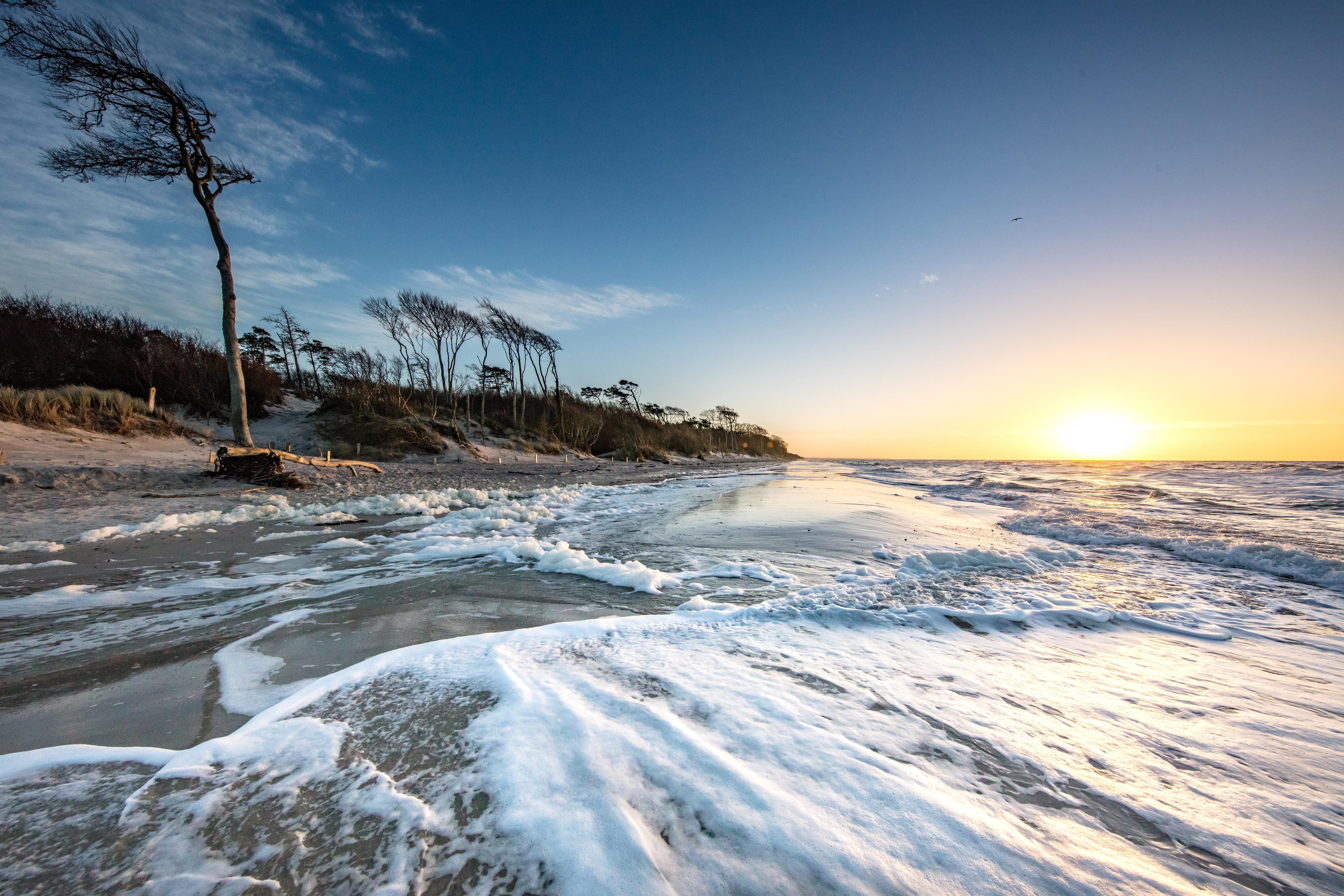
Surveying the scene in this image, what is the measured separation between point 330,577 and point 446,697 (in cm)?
253

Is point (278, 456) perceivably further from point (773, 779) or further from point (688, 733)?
point (773, 779)

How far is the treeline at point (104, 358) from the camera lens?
13.9 metres

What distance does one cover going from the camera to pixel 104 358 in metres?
15.5

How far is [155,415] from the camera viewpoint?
12664 mm

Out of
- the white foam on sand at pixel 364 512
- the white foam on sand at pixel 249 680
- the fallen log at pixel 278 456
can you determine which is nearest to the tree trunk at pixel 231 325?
the fallen log at pixel 278 456

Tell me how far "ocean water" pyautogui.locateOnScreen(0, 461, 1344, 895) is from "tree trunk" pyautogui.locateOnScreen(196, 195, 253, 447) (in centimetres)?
657

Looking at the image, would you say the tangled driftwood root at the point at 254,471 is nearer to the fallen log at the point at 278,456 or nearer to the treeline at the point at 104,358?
the fallen log at the point at 278,456

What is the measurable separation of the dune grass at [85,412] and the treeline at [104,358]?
6.40ft

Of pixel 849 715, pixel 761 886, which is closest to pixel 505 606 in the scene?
pixel 849 715

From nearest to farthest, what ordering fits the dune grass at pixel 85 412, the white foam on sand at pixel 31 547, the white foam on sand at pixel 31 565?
1. the white foam on sand at pixel 31 565
2. the white foam on sand at pixel 31 547
3. the dune grass at pixel 85 412

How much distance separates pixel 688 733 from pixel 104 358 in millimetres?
24370

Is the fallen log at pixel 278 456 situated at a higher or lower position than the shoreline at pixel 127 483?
higher

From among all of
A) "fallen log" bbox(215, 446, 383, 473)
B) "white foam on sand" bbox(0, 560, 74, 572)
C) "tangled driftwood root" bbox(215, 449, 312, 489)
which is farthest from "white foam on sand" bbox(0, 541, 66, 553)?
"fallen log" bbox(215, 446, 383, 473)

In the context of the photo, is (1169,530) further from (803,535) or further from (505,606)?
(505,606)
